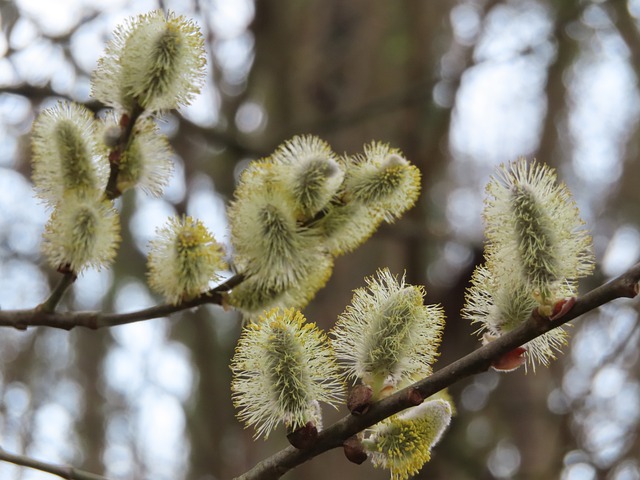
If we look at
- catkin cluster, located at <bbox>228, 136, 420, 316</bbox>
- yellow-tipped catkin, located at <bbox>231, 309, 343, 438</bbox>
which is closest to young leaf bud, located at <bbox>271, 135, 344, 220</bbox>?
catkin cluster, located at <bbox>228, 136, 420, 316</bbox>

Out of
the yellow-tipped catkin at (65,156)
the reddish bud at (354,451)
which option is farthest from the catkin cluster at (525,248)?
the yellow-tipped catkin at (65,156)

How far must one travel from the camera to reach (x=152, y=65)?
131 cm

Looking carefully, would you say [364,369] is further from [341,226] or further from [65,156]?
[65,156]

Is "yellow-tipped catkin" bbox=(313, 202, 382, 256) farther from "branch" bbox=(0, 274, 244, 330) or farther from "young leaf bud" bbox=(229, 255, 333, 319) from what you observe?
"branch" bbox=(0, 274, 244, 330)

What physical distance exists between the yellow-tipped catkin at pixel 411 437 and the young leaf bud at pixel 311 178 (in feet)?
1.27

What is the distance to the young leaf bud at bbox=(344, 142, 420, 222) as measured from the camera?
1331 millimetres

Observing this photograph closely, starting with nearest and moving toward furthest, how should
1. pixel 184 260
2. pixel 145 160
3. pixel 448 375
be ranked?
pixel 448 375
pixel 184 260
pixel 145 160

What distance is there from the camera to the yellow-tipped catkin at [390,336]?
115 cm

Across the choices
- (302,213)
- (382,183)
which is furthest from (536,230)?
(302,213)

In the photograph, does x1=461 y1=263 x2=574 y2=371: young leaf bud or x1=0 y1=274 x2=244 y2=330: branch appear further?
x1=0 y1=274 x2=244 y2=330: branch

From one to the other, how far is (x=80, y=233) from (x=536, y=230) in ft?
2.31

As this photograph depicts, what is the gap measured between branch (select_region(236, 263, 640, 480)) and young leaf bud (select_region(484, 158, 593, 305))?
55 mm

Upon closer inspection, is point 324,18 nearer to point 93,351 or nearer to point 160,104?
point 160,104

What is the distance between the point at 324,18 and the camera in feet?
11.7
